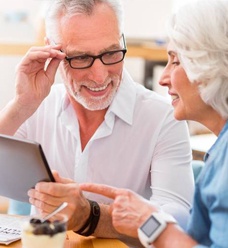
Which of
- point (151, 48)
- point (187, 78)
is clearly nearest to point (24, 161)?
point (187, 78)

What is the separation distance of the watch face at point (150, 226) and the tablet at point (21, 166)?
34 centimetres

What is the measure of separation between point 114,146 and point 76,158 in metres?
0.15

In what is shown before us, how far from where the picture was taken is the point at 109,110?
2.21 metres

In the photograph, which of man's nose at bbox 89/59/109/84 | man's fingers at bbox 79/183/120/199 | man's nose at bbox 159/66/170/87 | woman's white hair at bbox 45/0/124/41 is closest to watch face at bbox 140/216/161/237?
man's fingers at bbox 79/183/120/199

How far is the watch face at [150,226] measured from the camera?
4.78 ft

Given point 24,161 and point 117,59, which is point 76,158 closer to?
point 117,59

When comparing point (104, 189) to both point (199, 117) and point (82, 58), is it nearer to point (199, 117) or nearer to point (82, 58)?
point (199, 117)

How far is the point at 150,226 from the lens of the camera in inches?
57.6

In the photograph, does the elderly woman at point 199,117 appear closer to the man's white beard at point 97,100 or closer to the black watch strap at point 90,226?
the black watch strap at point 90,226

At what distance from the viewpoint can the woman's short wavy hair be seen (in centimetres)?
155

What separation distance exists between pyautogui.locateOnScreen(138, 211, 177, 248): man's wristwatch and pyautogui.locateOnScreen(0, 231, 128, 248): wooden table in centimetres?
32

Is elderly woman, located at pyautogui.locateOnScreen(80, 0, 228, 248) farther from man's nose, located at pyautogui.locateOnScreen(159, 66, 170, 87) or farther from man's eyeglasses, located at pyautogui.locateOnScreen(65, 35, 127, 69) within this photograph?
man's eyeglasses, located at pyautogui.locateOnScreen(65, 35, 127, 69)

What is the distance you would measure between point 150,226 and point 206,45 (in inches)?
19.1

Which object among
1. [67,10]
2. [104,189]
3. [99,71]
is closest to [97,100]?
[99,71]
